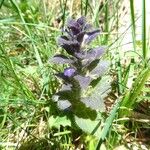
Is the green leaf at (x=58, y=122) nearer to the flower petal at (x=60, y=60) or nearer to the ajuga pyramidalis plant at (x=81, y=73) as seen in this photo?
the ajuga pyramidalis plant at (x=81, y=73)

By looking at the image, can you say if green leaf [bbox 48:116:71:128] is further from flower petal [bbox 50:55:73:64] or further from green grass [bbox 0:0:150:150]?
flower petal [bbox 50:55:73:64]

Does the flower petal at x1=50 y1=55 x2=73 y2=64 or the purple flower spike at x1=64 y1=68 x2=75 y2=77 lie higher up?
the flower petal at x1=50 y1=55 x2=73 y2=64

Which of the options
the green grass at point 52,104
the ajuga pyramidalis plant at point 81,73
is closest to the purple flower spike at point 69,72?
the ajuga pyramidalis plant at point 81,73

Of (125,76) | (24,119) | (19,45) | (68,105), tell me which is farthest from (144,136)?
(19,45)

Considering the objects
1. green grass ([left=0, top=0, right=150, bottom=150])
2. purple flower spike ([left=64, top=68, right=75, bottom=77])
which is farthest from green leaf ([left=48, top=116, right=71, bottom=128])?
purple flower spike ([left=64, top=68, right=75, bottom=77])

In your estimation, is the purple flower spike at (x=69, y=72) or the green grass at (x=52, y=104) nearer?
the purple flower spike at (x=69, y=72)

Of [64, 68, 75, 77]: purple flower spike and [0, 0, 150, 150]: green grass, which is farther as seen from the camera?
[0, 0, 150, 150]: green grass

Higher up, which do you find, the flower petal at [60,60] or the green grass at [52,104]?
the flower petal at [60,60]

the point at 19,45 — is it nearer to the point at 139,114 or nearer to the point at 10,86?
the point at 10,86
